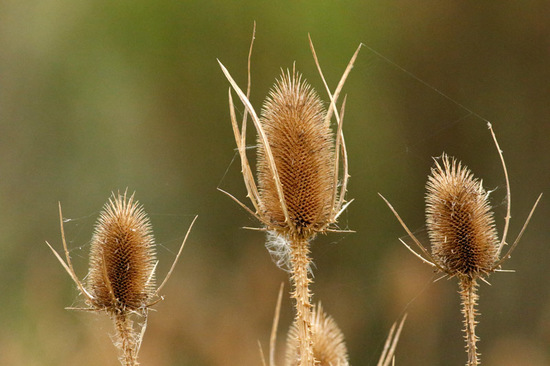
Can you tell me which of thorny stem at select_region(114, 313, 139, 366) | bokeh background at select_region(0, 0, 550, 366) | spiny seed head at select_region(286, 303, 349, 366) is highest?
bokeh background at select_region(0, 0, 550, 366)

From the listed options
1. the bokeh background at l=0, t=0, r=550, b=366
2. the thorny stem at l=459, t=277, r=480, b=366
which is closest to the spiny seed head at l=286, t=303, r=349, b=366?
the thorny stem at l=459, t=277, r=480, b=366

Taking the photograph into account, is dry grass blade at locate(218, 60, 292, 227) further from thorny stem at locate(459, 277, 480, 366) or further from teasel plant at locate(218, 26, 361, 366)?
thorny stem at locate(459, 277, 480, 366)

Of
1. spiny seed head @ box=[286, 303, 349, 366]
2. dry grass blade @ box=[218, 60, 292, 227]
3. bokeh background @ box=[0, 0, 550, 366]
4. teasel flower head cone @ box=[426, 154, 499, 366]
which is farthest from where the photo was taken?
bokeh background @ box=[0, 0, 550, 366]

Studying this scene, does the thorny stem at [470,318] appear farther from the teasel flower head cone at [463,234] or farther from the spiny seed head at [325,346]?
the spiny seed head at [325,346]

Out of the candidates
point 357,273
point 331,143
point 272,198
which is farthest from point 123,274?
point 357,273

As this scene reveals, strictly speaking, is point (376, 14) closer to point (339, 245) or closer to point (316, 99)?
point (339, 245)

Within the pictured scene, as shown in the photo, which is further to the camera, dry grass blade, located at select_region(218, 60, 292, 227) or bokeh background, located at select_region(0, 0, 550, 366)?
bokeh background, located at select_region(0, 0, 550, 366)

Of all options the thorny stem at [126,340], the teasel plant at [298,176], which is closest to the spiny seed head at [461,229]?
the teasel plant at [298,176]
